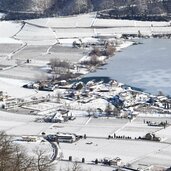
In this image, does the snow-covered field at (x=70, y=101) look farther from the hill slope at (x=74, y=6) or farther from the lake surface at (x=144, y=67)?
the hill slope at (x=74, y=6)

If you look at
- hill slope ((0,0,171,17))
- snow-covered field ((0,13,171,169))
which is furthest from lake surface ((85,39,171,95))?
hill slope ((0,0,171,17))

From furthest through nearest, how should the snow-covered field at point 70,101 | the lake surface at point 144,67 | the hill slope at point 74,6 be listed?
1. the hill slope at point 74,6
2. the lake surface at point 144,67
3. the snow-covered field at point 70,101

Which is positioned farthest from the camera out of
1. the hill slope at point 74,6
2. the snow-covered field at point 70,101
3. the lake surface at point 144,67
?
the hill slope at point 74,6

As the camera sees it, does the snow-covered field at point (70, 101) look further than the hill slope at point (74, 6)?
No

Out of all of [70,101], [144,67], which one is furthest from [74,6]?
[70,101]

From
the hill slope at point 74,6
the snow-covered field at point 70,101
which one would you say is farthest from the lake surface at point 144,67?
the hill slope at point 74,6

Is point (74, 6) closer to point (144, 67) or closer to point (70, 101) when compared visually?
point (144, 67)

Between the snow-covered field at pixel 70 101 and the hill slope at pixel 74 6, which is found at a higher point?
the hill slope at pixel 74 6

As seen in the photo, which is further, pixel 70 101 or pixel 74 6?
pixel 74 6

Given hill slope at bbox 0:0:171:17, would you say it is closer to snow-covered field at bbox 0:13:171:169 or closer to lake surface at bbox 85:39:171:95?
snow-covered field at bbox 0:13:171:169
